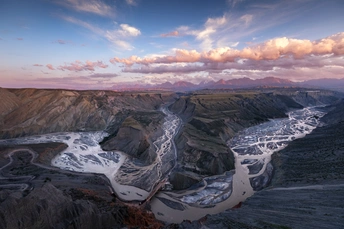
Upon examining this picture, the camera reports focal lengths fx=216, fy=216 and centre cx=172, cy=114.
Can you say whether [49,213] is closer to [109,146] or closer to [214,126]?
[109,146]

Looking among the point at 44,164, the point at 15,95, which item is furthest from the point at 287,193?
the point at 15,95

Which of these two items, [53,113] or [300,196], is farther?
[53,113]

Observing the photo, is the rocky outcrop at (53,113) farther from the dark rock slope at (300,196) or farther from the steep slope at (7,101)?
the dark rock slope at (300,196)

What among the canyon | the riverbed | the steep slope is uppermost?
the steep slope

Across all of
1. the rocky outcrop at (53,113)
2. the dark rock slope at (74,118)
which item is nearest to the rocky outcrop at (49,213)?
the dark rock slope at (74,118)

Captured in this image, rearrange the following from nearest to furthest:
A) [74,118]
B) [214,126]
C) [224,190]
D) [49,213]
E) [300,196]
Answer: [49,213], [300,196], [224,190], [214,126], [74,118]

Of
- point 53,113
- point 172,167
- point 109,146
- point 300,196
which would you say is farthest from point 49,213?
point 53,113

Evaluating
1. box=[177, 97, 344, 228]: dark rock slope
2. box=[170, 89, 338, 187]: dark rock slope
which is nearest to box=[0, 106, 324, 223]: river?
box=[170, 89, 338, 187]: dark rock slope

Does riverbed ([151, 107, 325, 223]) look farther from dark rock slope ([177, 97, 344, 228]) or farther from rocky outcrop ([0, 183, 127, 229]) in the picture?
rocky outcrop ([0, 183, 127, 229])
